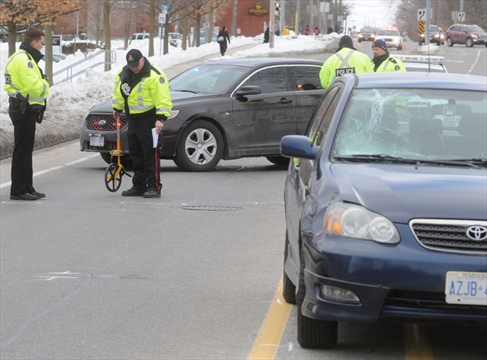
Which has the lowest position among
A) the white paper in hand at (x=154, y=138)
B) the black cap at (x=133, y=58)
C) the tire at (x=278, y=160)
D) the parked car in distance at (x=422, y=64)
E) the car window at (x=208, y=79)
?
the tire at (x=278, y=160)

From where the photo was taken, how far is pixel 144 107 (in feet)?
39.7

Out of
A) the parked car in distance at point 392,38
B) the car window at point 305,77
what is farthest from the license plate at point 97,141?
the parked car in distance at point 392,38

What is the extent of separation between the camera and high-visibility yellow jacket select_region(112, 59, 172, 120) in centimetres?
1201

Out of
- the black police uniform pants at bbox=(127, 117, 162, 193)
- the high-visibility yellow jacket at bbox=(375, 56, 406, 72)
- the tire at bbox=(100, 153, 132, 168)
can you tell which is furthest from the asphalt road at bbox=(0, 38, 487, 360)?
the high-visibility yellow jacket at bbox=(375, 56, 406, 72)

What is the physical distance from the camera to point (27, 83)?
12.1 metres

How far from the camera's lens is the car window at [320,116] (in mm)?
6597

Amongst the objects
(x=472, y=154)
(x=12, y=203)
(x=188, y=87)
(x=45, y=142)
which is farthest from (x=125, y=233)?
(x=45, y=142)

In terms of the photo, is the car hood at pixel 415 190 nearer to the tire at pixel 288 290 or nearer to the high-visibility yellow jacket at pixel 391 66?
the tire at pixel 288 290

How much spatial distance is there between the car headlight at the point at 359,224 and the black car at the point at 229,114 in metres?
9.17

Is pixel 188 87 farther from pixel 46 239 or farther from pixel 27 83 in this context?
pixel 46 239

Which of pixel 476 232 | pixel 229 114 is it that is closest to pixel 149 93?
pixel 229 114

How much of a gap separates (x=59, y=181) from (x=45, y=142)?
5315 millimetres

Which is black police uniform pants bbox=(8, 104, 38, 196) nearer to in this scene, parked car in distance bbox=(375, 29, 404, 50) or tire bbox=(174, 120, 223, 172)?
tire bbox=(174, 120, 223, 172)

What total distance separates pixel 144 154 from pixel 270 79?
3.71 m
